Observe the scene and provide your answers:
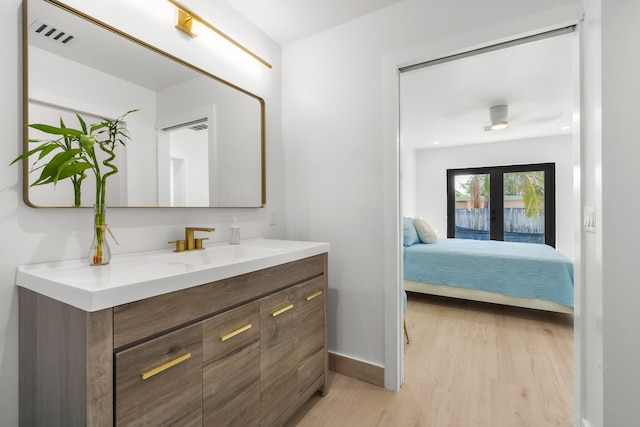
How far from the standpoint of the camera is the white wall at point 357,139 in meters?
1.75

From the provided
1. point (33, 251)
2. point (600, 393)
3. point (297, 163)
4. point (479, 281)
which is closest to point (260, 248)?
point (297, 163)

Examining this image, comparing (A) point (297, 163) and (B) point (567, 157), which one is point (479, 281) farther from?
(B) point (567, 157)

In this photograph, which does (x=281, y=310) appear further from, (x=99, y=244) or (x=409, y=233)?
(x=409, y=233)

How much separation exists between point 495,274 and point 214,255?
2987mm

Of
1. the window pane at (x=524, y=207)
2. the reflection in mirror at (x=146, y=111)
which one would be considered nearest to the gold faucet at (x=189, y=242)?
the reflection in mirror at (x=146, y=111)

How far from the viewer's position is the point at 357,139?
1.98 meters

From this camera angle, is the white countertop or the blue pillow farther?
the blue pillow

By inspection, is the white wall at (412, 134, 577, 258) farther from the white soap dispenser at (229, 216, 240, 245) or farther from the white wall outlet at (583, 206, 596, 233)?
the white soap dispenser at (229, 216, 240, 245)

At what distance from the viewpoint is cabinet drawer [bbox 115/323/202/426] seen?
848 mm

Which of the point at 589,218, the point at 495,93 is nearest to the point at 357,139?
the point at 589,218

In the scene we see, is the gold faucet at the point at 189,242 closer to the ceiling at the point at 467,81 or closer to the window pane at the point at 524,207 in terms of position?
the ceiling at the point at 467,81

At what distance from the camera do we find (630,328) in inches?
44.1

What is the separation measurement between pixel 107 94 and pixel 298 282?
122cm

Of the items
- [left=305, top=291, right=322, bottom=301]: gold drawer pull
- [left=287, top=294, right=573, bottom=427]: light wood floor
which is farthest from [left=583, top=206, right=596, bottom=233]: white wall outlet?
[left=305, top=291, right=322, bottom=301]: gold drawer pull
